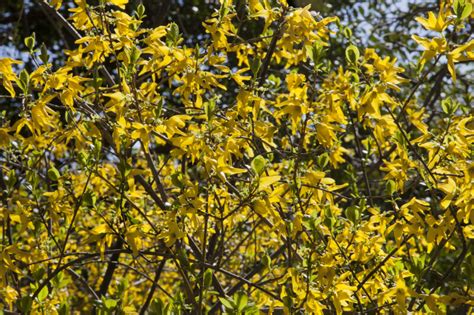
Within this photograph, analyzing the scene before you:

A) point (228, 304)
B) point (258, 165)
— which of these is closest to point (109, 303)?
point (228, 304)

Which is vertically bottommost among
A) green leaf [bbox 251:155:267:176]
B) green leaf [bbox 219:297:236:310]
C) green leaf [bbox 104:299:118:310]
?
green leaf [bbox 104:299:118:310]

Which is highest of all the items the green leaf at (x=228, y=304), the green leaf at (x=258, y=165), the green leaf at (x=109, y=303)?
the green leaf at (x=258, y=165)

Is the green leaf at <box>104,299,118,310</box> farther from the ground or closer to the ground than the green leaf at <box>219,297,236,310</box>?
closer to the ground

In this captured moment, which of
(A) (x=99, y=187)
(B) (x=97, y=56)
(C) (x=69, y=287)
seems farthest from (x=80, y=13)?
(C) (x=69, y=287)

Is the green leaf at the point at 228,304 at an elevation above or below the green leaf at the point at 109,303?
above

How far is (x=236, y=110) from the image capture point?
2289 mm

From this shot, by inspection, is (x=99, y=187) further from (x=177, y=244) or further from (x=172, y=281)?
(x=172, y=281)

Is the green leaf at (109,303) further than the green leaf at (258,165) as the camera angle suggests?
Yes

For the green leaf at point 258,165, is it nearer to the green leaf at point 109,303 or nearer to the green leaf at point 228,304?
the green leaf at point 228,304

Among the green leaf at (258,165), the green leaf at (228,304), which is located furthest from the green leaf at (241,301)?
the green leaf at (258,165)

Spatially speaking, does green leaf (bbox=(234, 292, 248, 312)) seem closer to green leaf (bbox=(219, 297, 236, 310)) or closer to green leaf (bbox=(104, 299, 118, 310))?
green leaf (bbox=(219, 297, 236, 310))

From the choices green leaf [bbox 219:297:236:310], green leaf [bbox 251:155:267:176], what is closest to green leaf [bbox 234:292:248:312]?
green leaf [bbox 219:297:236:310]

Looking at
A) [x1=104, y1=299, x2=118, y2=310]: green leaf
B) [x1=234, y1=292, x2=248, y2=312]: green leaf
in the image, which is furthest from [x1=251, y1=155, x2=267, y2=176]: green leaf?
[x1=104, y1=299, x2=118, y2=310]: green leaf

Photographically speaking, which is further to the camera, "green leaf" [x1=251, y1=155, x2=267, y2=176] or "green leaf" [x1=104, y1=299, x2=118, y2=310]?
"green leaf" [x1=104, y1=299, x2=118, y2=310]
